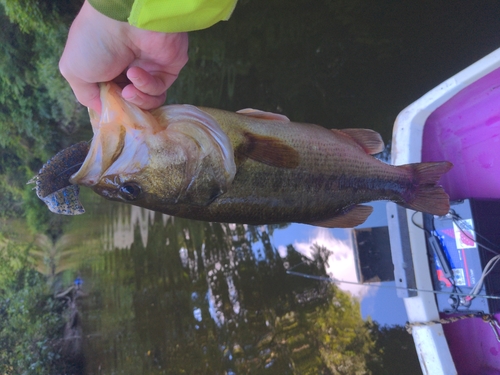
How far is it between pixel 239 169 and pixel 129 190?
528 mm

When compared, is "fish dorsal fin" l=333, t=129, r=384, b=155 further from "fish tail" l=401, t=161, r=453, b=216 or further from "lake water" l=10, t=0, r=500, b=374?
"lake water" l=10, t=0, r=500, b=374

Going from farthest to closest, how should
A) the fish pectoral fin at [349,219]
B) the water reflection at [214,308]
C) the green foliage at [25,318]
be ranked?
the green foliage at [25,318] < the water reflection at [214,308] < the fish pectoral fin at [349,219]

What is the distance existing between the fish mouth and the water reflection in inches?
142

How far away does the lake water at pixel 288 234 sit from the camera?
402 centimetres

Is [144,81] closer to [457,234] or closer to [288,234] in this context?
[457,234]

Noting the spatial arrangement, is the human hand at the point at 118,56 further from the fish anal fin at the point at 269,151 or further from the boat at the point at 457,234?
the boat at the point at 457,234

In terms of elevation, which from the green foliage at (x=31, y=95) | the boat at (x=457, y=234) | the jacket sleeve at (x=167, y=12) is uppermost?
the green foliage at (x=31, y=95)

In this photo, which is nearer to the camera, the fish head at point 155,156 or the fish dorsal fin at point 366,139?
the fish head at point 155,156

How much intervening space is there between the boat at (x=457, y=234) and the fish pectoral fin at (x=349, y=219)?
43.2 inches

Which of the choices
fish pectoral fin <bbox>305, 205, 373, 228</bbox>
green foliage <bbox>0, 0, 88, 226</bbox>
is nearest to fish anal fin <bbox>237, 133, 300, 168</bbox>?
fish pectoral fin <bbox>305, 205, 373, 228</bbox>

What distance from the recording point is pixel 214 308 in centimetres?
591

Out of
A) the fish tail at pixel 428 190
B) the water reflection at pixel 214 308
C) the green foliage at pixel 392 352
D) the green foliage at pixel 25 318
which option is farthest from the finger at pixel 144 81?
the green foliage at pixel 25 318

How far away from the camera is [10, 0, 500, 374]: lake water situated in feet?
13.2

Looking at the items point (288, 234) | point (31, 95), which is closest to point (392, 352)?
point (288, 234)
